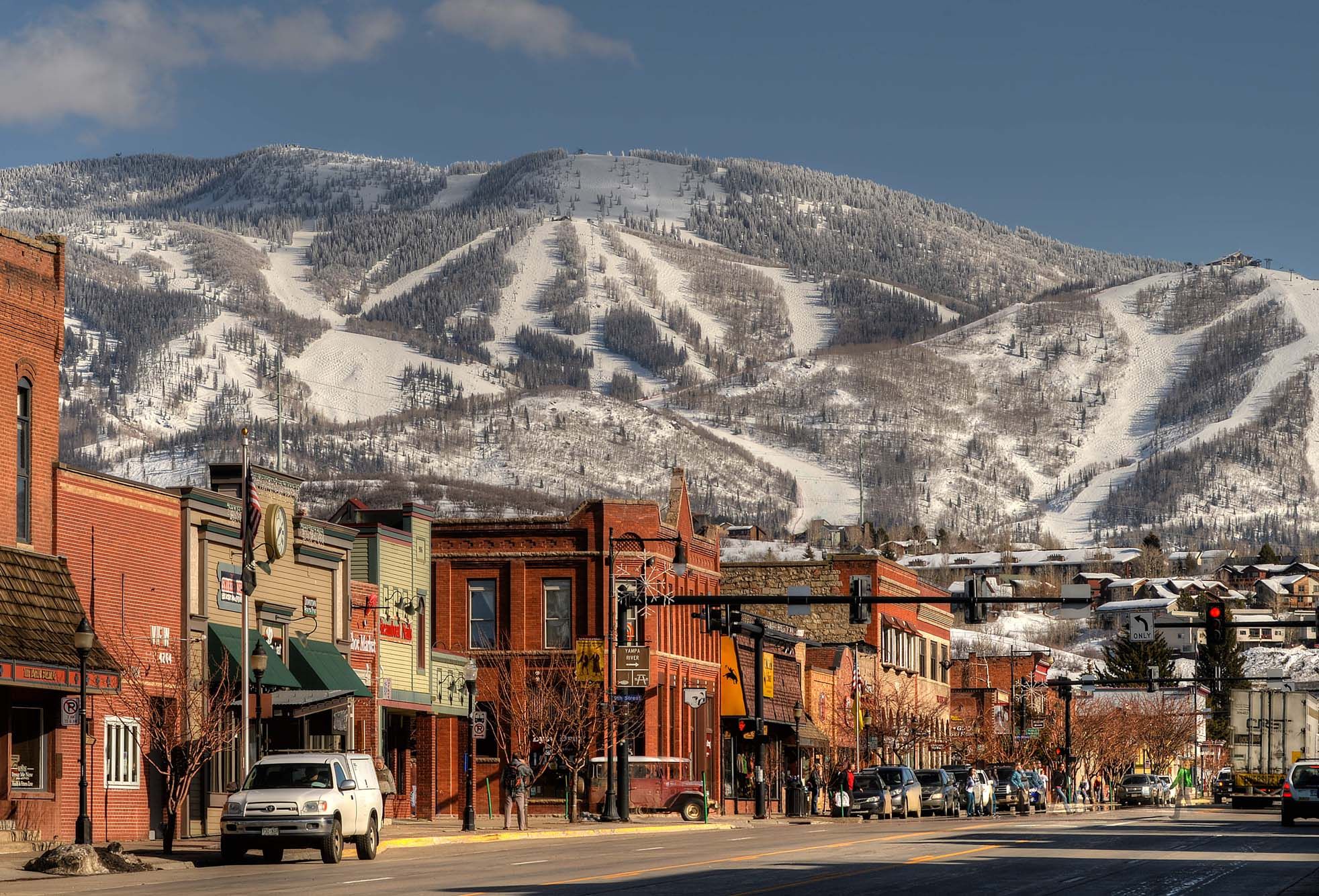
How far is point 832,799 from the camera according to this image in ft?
264

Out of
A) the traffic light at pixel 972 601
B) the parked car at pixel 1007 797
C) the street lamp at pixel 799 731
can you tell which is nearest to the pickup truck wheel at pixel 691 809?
the traffic light at pixel 972 601

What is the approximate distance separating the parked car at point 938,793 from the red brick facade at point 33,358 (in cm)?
4312

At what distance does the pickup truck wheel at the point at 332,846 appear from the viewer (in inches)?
1544

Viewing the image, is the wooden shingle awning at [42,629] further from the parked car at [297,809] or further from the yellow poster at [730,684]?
the yellow poster at [730,684]

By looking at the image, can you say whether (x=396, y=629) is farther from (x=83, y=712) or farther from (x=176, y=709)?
(x=83, y=712)

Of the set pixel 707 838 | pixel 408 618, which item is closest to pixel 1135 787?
pixel 408 618

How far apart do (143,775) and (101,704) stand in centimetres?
265

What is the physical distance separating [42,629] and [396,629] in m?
21.7

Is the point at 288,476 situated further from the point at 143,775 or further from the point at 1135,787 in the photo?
the point at 1135,787

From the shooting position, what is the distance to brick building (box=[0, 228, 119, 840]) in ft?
139

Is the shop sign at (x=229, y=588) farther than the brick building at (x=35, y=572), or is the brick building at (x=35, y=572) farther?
the shop sign at (x=229, y=588)

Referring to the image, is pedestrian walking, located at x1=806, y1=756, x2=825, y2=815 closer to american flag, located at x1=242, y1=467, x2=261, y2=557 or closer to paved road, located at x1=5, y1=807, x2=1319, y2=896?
paved road, located at x1=5, y1=807, x2=1319, y2=896

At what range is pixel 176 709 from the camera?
46156mm

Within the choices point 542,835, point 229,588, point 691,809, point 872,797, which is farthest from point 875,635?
point 229,588
